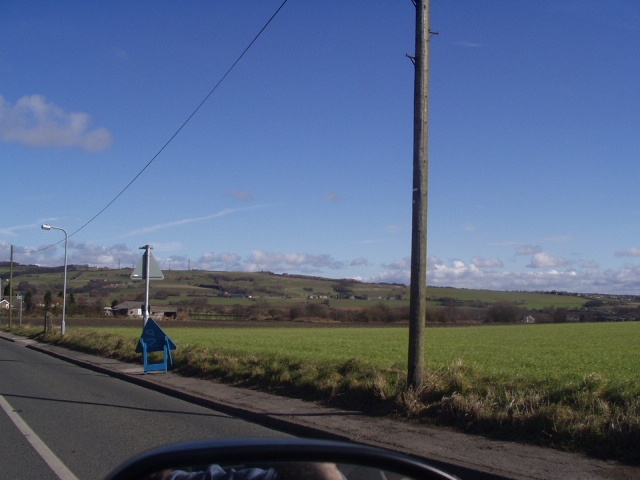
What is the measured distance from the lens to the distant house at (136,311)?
281 ft

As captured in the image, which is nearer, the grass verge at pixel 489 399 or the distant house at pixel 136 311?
the grass verge at pixel 489 399

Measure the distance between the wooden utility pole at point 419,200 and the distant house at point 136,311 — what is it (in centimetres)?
7258

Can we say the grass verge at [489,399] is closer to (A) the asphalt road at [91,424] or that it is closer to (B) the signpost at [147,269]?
(A) the asphalt road at [91,424]

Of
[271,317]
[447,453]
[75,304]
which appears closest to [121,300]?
[75,304]

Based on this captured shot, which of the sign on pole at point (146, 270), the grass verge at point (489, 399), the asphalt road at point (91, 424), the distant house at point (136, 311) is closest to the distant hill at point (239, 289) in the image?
the distant house at point (136, 311)

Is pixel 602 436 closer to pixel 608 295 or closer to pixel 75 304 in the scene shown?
pixel 75 304

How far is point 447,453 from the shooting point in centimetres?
805

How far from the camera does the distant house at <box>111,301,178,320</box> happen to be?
85500 millimetres

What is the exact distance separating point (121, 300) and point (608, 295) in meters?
101

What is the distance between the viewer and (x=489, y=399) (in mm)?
9750

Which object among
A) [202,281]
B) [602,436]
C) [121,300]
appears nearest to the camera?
[602,436]

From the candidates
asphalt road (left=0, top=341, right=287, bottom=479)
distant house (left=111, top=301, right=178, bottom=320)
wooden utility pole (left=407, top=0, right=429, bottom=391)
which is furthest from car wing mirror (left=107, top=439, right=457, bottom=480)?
distant house (left=111, top=301, right=178, bottom=320)

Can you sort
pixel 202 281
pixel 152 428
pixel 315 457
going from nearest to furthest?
1. pixel 315 457
2. pixel 152 428
3. pixel 202 281

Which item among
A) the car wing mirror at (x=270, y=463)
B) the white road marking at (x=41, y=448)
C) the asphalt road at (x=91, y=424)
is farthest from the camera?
the asphalt road at (x=91, y=424)
